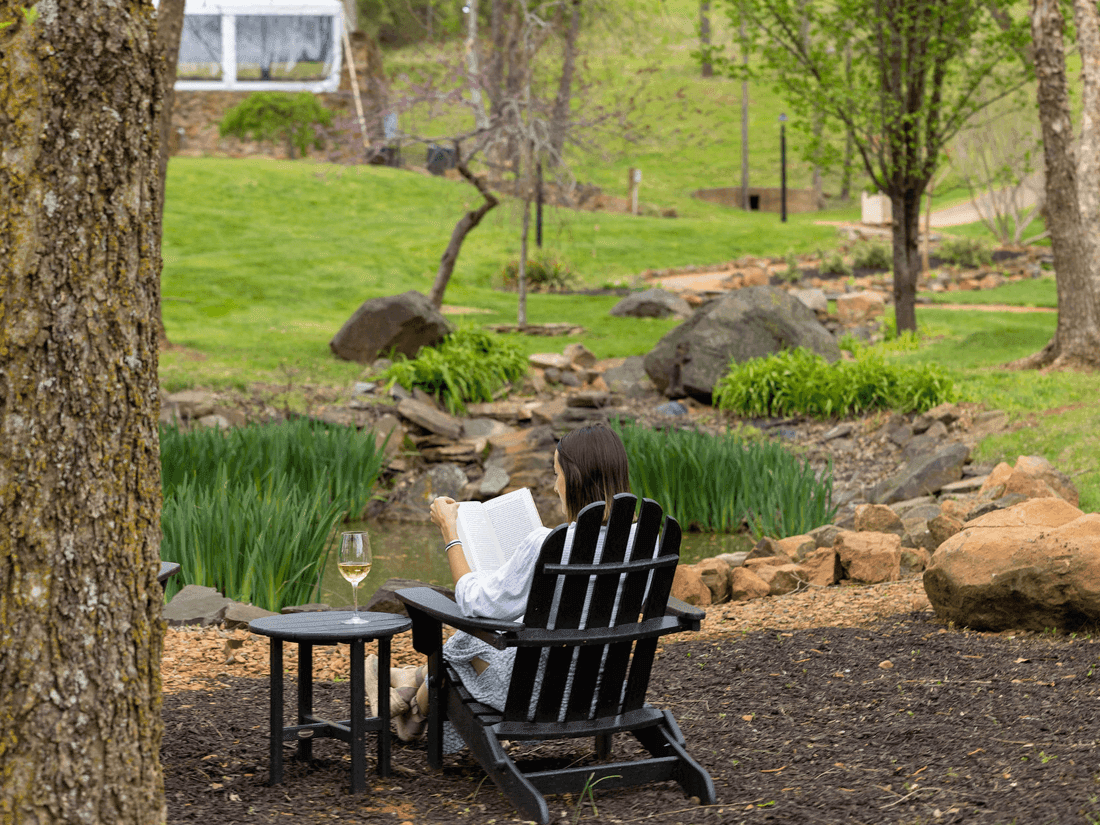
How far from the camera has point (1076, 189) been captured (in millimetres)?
10461

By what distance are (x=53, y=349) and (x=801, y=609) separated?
3906mm

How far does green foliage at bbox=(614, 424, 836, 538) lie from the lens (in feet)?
24.4

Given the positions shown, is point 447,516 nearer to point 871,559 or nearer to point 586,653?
point 586,653

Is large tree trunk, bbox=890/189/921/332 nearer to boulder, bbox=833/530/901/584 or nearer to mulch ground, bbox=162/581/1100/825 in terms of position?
boulder, bbox=833/530/901/584

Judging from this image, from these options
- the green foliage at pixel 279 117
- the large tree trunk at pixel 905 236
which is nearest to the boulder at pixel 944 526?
the large tree trunk at pixel 905 236

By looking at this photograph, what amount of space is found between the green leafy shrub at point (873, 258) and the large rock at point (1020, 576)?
19.1 meters

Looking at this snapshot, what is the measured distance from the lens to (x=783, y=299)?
12914 mm

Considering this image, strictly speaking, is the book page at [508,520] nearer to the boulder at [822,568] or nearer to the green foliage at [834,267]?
the boulder at [822,568]

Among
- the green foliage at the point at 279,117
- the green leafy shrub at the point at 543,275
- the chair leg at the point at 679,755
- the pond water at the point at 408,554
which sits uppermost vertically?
the green foliage at the point at 279,117

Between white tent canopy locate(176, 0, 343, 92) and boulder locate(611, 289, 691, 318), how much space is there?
1694 centimetres

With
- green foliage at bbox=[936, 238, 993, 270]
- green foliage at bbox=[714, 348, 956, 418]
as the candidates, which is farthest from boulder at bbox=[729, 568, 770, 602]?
green foliage at bbox=[936, 238, 993, 270]

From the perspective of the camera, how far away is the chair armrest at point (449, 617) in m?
3.08

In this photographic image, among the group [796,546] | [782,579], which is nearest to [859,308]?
[796,546]

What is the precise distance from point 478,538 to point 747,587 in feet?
8.91
